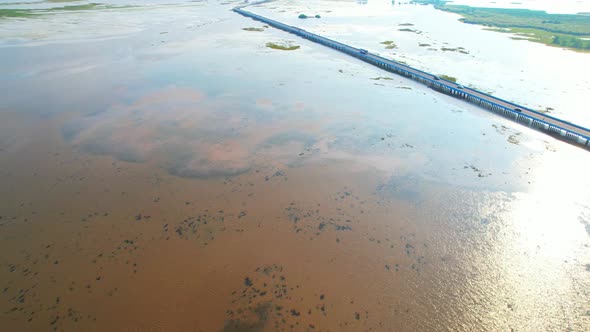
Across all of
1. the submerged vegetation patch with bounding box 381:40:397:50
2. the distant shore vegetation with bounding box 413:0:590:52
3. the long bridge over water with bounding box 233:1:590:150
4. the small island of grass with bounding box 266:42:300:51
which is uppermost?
the distant shore vegetation with bounding box 413:0:590:52

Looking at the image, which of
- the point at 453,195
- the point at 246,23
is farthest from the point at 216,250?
the point at 246,23

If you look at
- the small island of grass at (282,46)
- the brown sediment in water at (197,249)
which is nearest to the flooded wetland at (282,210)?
the brown sediment in water at (197,249)

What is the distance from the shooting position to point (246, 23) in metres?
95.4

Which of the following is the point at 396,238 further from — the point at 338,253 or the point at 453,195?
the point at 453,195

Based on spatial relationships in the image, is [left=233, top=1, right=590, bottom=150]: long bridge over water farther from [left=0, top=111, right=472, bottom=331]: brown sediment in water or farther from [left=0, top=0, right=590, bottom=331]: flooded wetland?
[left=0, top=111, right=472, bottom=331]: brown sediment in water

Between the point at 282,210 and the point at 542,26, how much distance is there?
10516 cm

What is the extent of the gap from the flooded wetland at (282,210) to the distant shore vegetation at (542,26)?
37.8m

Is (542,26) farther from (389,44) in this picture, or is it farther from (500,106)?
(500,106)

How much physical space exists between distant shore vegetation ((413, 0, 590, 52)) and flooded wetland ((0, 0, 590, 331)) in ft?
124

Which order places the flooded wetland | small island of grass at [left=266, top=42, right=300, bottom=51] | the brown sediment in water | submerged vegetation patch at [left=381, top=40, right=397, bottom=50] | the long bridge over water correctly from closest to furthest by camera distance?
1. the brown sediment in water
2. the flooded wetland
3. the long bridge over water
4. small island of grass at [left=266, top=42, right=300, bottom=51]
5. submerged vegetation patch at [left=381, top=40, right=397, bottom=50]

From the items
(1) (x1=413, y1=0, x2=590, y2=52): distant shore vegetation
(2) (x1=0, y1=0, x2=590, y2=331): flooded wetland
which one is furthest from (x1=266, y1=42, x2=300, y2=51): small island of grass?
(1) (x1=413, y1=0, x2=590, y2=52): distant shore vegetation

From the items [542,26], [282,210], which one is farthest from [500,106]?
[542,26]

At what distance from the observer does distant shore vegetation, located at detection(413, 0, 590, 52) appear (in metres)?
66.7

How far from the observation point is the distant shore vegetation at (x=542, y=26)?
6674 centimetres
